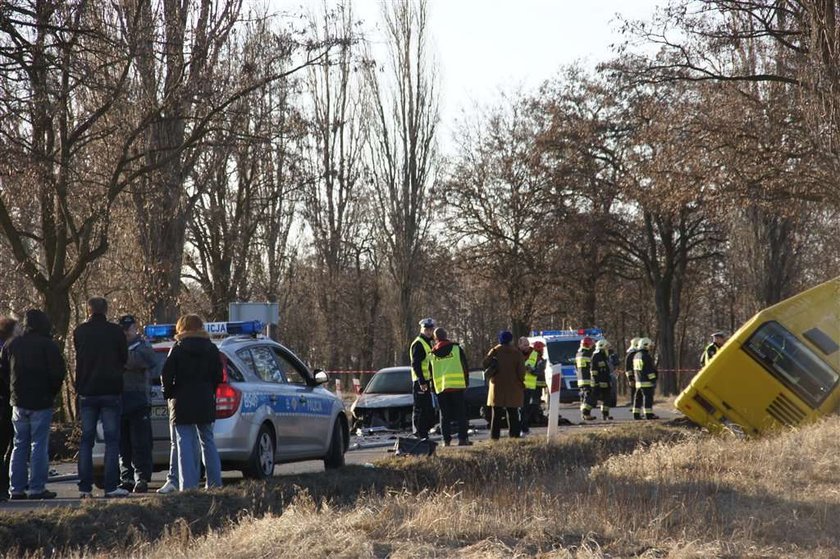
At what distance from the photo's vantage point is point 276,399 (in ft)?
46.5

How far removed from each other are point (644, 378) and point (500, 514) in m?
15.2

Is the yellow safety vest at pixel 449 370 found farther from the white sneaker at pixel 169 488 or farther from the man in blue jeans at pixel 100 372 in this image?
the man in blue jeans at pixel 100 372

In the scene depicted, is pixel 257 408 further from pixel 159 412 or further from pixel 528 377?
pixel 528 377

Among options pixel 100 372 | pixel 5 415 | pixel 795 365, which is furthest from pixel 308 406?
pixel 795 365

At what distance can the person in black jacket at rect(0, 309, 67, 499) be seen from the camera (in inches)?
488

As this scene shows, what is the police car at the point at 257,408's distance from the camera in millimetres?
13445

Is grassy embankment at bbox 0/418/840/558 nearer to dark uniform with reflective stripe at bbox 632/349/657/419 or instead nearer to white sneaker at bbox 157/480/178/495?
white sneaker at bbox 157/480/178/495

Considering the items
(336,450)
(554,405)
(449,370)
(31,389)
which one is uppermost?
(449,370)

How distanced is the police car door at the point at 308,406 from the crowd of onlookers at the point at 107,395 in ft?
6.11

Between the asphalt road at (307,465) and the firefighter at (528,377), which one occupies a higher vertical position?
the firefighter at (528,377)

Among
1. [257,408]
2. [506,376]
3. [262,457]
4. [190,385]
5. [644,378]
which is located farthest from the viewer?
[644,378]

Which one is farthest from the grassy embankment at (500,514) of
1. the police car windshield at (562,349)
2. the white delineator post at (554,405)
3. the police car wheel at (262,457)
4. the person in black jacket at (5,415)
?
the police car windshield at (562,349)

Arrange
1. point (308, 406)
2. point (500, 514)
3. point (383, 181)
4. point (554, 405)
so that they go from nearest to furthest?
1. point (500, 514)
2. point (308, 406)
3. point (554, 405)
4. point (383, 181)

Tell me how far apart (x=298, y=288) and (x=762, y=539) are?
47.3 metres
